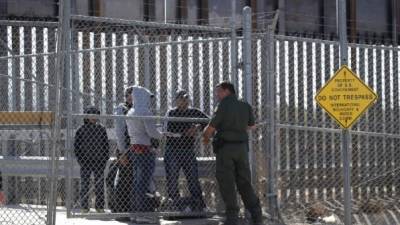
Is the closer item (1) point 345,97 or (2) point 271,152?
(1) point 345,97

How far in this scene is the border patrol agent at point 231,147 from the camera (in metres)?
10.1

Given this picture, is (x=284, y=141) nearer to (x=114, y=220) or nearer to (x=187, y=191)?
(x=187, y=191)

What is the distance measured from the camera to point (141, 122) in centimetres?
1098

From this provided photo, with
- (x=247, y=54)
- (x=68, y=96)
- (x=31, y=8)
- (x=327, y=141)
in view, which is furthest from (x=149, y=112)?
(x=31, y=8)

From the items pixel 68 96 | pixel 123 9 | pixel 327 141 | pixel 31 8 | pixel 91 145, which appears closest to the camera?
pixel 68 96

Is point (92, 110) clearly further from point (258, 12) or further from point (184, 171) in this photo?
point (258, 12)

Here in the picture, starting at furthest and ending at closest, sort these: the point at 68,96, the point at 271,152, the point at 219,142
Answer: the point at 271,152 → the point at 219,142 → the point at 68,96

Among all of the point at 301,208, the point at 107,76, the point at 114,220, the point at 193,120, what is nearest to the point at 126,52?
the point at 107,76

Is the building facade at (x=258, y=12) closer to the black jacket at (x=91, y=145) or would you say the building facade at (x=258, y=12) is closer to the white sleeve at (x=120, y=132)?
the black jacket at (x=91, y=145)

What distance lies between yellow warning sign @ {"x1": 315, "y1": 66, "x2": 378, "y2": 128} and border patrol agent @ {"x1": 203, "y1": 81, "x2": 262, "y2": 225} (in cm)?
100

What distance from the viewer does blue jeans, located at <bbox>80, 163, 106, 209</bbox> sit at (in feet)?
37.5

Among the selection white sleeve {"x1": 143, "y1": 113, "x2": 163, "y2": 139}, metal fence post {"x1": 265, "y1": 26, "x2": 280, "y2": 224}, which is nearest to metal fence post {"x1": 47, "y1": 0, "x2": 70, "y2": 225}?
white sleeve {"x1": 143, "y1": 113, "x2": 163, "y2": 139}

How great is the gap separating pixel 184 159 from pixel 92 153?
1362mm

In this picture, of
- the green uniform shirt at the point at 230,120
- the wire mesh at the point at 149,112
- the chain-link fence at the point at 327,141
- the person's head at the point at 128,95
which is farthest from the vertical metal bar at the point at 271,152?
the person's head at the point at 128,95
